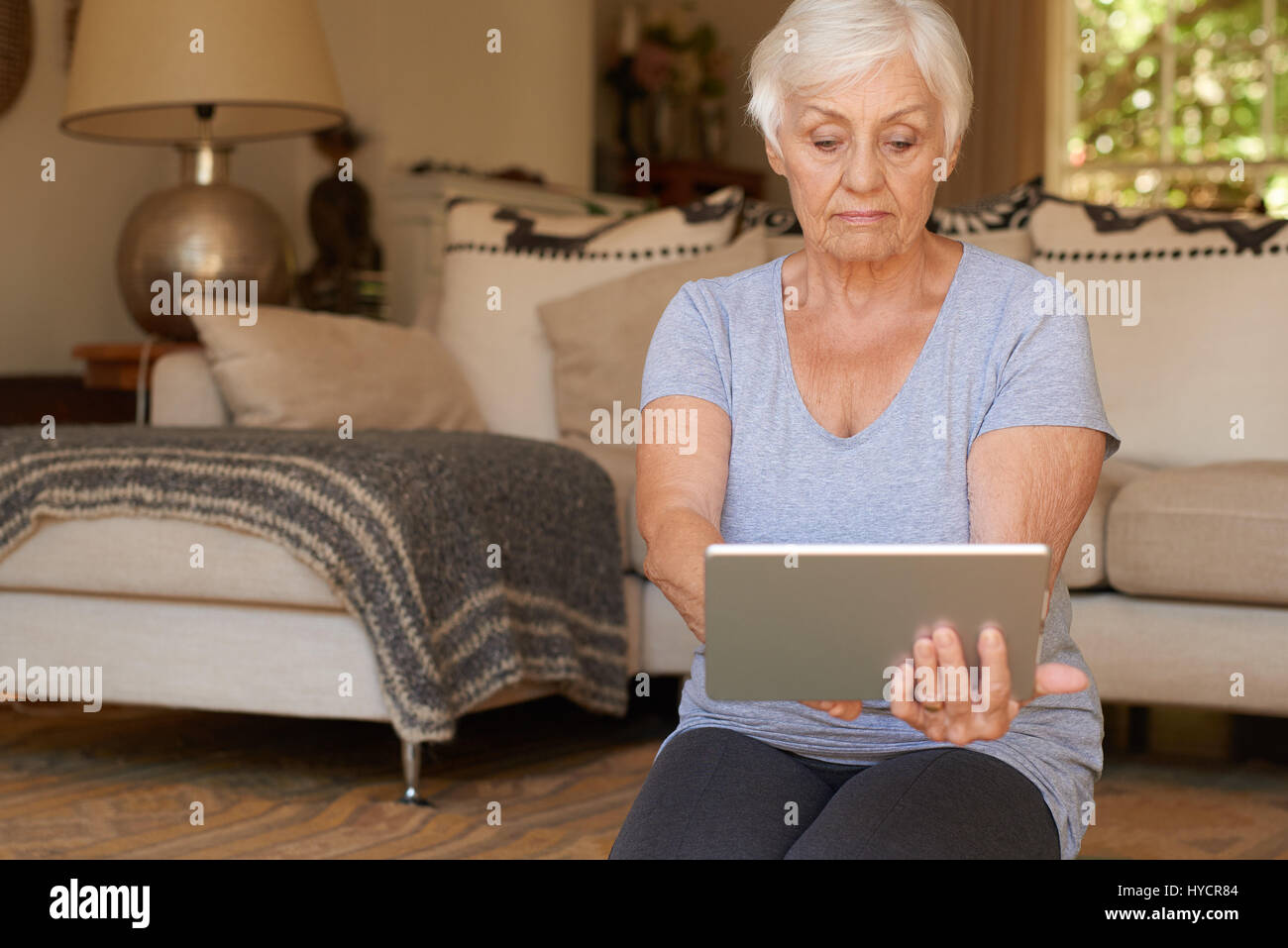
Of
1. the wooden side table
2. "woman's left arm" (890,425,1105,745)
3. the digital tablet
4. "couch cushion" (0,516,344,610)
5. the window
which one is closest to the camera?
the digital tablet

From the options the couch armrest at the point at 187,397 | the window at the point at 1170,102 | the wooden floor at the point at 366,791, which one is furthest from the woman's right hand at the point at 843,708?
the window at the point at 1170,102

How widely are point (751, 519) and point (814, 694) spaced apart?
0.27 m

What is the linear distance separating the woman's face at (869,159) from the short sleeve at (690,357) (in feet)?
0.36

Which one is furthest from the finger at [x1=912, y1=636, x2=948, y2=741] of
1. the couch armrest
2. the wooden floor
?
the couch armrest

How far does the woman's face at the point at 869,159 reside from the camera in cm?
107

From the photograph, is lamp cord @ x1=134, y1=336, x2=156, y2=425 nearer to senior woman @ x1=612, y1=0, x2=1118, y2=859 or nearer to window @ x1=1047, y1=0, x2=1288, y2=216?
senior woman @ x1=612, y1=0, x2=1118, y2=859

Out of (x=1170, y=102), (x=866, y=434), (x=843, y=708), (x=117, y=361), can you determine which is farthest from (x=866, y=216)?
(x=1170, y=102)

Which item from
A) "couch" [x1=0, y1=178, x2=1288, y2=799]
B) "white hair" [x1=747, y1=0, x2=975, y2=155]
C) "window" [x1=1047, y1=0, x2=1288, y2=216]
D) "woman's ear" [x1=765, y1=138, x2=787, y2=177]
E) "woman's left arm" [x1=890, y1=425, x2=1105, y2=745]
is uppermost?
"window" [x1=1047, y1=0, x2=1288, y2=216]

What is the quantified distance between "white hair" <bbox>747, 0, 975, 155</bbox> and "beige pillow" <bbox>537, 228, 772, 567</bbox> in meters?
1.56

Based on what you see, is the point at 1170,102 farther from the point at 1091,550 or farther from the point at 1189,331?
the point at 1091,550

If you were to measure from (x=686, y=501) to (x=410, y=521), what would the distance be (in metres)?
0.90

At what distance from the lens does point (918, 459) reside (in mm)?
1069

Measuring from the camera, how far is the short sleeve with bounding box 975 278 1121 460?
1047 millimetres

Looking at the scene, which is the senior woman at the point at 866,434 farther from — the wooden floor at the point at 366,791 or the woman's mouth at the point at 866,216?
the wooden floor at the point at 366,791
